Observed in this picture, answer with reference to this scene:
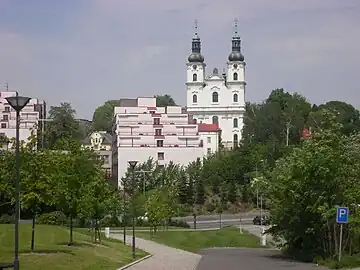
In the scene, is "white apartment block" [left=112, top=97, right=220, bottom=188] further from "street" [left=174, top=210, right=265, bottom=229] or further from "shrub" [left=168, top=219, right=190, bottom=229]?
"shrub" [left=168, top=219, right=190, bottom=229]

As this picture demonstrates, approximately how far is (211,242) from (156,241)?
184 inches

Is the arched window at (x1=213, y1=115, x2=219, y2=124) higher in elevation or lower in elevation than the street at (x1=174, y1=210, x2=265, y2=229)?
higher

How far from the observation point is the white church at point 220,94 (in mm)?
144750

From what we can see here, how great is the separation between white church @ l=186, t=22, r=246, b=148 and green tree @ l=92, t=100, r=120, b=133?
59.2 feet

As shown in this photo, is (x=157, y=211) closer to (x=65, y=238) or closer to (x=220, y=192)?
(x=65, y=238)

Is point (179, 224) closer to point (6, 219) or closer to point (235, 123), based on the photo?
point (6, 219)

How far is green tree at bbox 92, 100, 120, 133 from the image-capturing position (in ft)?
516

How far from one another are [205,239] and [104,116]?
10944 centimetres

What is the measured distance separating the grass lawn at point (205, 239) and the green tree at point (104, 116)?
309 ft

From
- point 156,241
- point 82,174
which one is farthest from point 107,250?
point 156,241

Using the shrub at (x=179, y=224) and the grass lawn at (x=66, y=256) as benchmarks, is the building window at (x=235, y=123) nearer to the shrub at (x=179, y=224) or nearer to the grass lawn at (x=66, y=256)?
the shrub at (x=179, y=224)

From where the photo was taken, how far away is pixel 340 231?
105ft

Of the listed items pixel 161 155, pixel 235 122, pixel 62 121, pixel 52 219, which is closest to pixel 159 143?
pixel 161 155

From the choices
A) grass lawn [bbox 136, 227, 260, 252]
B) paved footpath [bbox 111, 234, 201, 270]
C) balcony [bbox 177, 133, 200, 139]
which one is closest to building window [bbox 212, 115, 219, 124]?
balcony [bbox 177, 133, 200, 139]
